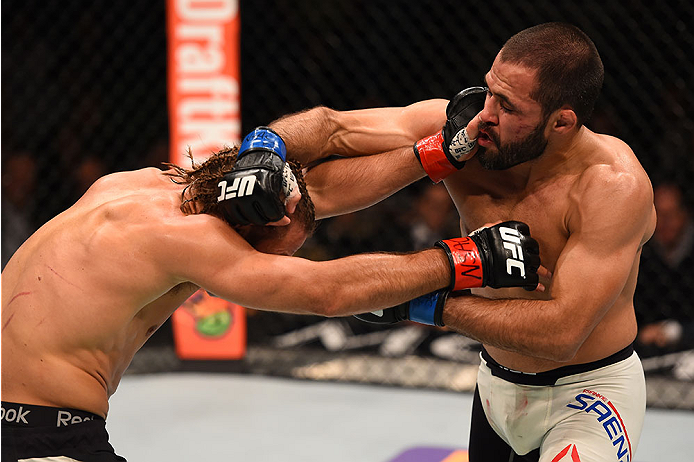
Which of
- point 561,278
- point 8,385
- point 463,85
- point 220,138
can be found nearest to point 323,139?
point 561,278

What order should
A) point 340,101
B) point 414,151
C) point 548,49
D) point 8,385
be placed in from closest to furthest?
point 8,385 < point 548,49 < point 414,151 < point 340,101

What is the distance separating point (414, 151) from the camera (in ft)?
6.48

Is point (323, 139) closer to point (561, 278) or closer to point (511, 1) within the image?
point (561, 278)

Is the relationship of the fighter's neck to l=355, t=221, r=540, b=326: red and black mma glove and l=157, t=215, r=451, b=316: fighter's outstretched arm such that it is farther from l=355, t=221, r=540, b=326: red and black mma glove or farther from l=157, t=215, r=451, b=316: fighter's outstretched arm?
l=157, t=215, r=451, b=316: fighter's outstretched arm

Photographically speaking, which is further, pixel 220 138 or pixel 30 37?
pixel 30 37

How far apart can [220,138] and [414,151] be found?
7.05 feet

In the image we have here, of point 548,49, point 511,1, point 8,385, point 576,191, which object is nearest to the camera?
point 8,385

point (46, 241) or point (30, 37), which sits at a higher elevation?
point (30, 37)

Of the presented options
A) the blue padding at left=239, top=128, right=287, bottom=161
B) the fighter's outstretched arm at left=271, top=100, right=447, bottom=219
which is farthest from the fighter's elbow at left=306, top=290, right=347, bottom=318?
the fighter's outstretched arm at left=271, top=100, right=447, bottom=219

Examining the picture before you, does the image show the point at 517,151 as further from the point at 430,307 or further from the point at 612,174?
the point at 430,307

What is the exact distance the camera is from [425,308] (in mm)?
1718

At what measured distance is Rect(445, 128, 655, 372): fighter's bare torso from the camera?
178 centimetres

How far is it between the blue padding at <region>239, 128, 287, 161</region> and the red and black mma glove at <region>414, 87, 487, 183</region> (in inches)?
14.4

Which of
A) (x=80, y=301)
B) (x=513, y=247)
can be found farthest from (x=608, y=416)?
(x=80, y=301)
